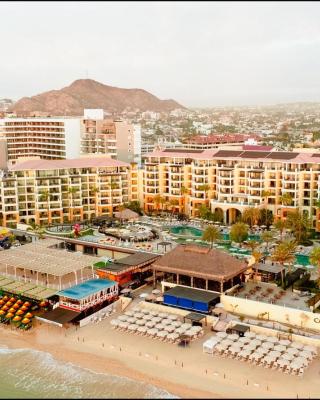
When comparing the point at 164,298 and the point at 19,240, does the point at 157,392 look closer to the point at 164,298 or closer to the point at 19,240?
the point at 164,298

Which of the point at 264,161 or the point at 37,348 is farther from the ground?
the point at 264,161

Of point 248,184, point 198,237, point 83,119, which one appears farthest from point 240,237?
point 83,119

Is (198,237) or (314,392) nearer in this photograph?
(314,392)

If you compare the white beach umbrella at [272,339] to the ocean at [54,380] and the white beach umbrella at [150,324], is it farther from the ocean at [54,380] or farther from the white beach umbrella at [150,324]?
the ocean at [54,380]

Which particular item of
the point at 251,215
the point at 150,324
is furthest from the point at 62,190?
the point at 150,324

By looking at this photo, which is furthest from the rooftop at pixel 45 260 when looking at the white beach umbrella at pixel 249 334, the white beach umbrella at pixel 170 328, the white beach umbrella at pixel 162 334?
the white beach umbrella at pixel 249 334

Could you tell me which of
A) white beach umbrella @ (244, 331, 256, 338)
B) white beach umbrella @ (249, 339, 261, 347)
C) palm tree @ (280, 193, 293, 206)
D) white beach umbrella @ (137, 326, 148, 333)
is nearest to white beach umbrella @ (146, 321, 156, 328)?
white beach umbrella @ (137, 326, 148, 333)

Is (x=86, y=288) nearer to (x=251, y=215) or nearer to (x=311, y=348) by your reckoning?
(x=311, y=348)

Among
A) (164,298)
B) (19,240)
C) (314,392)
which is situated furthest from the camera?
(19,240)

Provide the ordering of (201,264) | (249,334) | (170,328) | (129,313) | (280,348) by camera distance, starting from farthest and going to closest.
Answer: (201,264), (129,313), (170,328), (249,334), (280,348)
